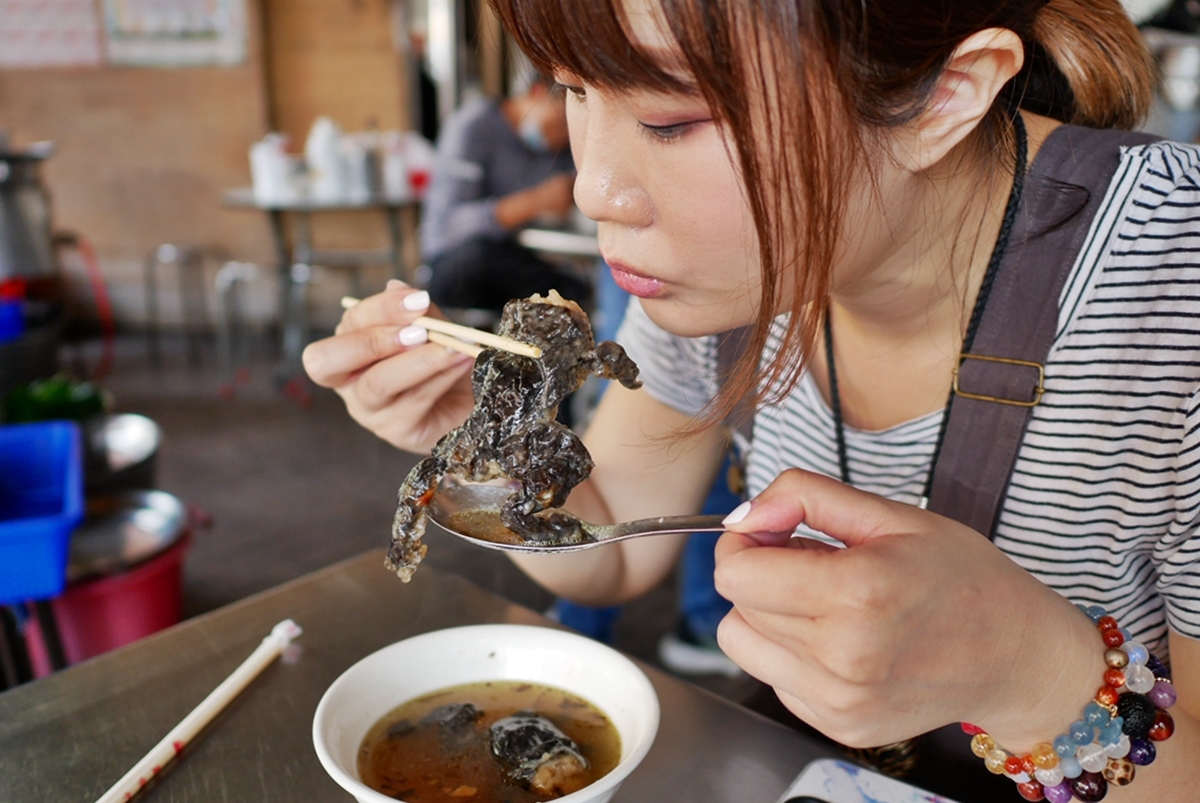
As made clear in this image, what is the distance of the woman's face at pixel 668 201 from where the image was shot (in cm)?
87

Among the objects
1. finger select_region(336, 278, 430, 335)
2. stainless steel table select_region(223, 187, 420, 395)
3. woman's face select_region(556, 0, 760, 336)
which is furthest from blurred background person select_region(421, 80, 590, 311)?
woman's face select_region(556, 0, 760, 336)

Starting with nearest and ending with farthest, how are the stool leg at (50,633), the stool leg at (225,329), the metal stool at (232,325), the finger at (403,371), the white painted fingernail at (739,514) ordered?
1. the white painted fingernail at (739,514)
2. the finger at (403,371)
3. the stool leg at (50,633)
4. the stool leg at (225,329)
5. the metal stool at (232,325)

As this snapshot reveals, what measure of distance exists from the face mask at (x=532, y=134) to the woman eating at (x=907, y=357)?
3.11 metres

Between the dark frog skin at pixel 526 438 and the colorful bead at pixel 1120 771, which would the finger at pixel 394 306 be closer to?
the dark frog skin at pixel 526 438

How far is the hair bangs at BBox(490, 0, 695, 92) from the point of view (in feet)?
2.62

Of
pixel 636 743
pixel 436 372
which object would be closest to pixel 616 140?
pixel 436 372

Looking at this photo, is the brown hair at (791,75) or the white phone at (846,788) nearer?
the brown hair at (791,75)

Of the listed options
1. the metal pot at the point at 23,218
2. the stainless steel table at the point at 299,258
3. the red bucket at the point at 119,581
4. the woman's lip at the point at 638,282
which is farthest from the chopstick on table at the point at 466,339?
the stainless steel table at the point at 299,258

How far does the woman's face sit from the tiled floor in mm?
1594

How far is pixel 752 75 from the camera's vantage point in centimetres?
80

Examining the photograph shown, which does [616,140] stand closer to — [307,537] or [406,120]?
[307,537]

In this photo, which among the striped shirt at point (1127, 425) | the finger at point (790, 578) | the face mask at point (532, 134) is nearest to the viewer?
the finger at point (790, 578)

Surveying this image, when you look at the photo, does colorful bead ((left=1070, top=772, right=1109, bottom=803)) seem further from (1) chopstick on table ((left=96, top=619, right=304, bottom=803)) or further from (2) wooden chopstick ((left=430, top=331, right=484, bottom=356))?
(1) chopstick on table ((left=96, top=619, right=304, bottom=803))

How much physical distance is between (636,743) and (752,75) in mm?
682
